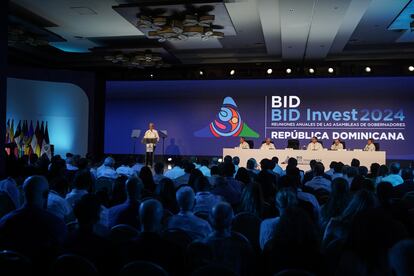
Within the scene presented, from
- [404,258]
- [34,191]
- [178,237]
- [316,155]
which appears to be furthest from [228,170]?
[316,155]

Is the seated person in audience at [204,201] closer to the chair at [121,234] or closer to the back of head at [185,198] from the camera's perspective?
the back of head at [185,198]

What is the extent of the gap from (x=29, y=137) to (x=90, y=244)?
13246mm

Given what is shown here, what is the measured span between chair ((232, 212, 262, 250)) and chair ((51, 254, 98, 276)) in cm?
191

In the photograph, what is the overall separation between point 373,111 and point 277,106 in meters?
3.37

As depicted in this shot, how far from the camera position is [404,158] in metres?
14.6

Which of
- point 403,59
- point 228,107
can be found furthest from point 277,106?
point 403,59

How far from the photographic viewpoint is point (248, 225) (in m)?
3.89

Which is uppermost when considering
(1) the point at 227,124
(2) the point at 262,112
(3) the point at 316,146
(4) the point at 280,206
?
(2) the point at 262,112

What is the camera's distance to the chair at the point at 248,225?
3881 millimetres

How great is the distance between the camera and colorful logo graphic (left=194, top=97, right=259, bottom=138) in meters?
15.9

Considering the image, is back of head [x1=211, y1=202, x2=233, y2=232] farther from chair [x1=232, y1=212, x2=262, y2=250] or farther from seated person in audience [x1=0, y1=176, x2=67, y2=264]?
seated person in audience [x1=0, y1=176, x2=67, y2=264]

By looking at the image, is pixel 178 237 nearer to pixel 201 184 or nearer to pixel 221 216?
pixel 221 216

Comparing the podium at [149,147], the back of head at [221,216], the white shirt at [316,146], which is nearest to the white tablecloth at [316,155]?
the white shirt at [316,146]

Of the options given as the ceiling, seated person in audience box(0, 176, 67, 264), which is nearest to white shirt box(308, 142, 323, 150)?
the ceiling
